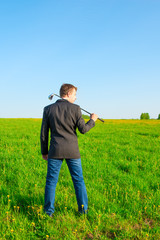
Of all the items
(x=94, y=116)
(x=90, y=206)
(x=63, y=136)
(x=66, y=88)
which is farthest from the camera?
(x=90, y=206)

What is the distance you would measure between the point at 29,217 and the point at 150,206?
2.43 m

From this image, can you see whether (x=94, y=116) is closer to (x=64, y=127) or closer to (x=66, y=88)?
(x=64, y=127)

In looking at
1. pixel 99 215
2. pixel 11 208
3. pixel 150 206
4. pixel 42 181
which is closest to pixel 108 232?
pixel 99 215

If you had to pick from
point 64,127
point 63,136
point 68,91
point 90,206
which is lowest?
point 90,206

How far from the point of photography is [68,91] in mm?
3504

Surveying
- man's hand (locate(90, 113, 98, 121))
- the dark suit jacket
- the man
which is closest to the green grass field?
the man

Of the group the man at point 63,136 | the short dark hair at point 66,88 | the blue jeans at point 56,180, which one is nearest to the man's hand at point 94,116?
the man at point 63,136

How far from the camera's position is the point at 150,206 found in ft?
13.5

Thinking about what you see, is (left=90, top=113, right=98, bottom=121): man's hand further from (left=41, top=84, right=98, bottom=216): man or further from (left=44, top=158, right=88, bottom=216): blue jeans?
(left=44, top=158, right=88, bottom=216): blue jeans

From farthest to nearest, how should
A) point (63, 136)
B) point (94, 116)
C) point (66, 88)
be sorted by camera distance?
point (94, 116) → point (66, 88) → point (63, 136)

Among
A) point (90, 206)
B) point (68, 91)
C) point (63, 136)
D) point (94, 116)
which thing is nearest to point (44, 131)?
point (63, 136)

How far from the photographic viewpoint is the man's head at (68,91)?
3.50 m

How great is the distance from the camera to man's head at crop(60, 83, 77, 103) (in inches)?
138

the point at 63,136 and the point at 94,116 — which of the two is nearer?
the point at 63,136
